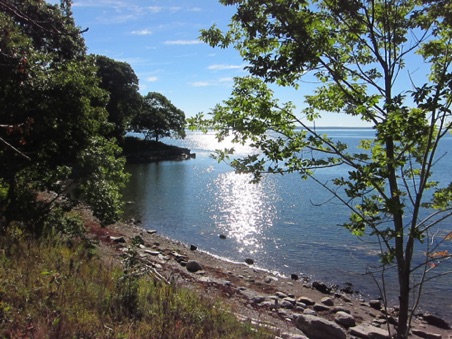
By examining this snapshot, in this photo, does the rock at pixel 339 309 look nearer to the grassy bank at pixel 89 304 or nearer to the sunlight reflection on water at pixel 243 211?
the sunlight reflection on water at pixel 243 211

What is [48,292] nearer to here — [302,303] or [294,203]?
[302,303]

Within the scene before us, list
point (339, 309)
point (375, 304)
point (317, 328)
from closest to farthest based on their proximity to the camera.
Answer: point (317, 328) < point (339, 309) < point (375, 304)

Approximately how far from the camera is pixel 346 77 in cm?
530

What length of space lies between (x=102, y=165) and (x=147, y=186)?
30012 millimetres

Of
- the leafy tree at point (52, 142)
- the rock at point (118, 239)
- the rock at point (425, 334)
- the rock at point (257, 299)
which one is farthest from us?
the rock at point (118, 239)

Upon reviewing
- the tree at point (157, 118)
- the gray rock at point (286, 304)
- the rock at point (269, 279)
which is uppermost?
the tree at point (157, 118)

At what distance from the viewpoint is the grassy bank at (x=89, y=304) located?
4656 mm

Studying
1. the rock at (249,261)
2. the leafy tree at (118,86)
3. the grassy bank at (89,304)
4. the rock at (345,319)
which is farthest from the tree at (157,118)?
the grassy bank at (89,304)

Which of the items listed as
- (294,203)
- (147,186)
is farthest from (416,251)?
(147,186)

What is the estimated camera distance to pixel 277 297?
14.2 metres

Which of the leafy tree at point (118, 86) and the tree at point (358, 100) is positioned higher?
the leafy tree at point (118, 86)

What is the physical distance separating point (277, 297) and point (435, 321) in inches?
215

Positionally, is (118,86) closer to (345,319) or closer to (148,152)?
(148,152)

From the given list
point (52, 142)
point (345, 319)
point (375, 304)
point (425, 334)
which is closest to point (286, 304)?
point (345, 319)
